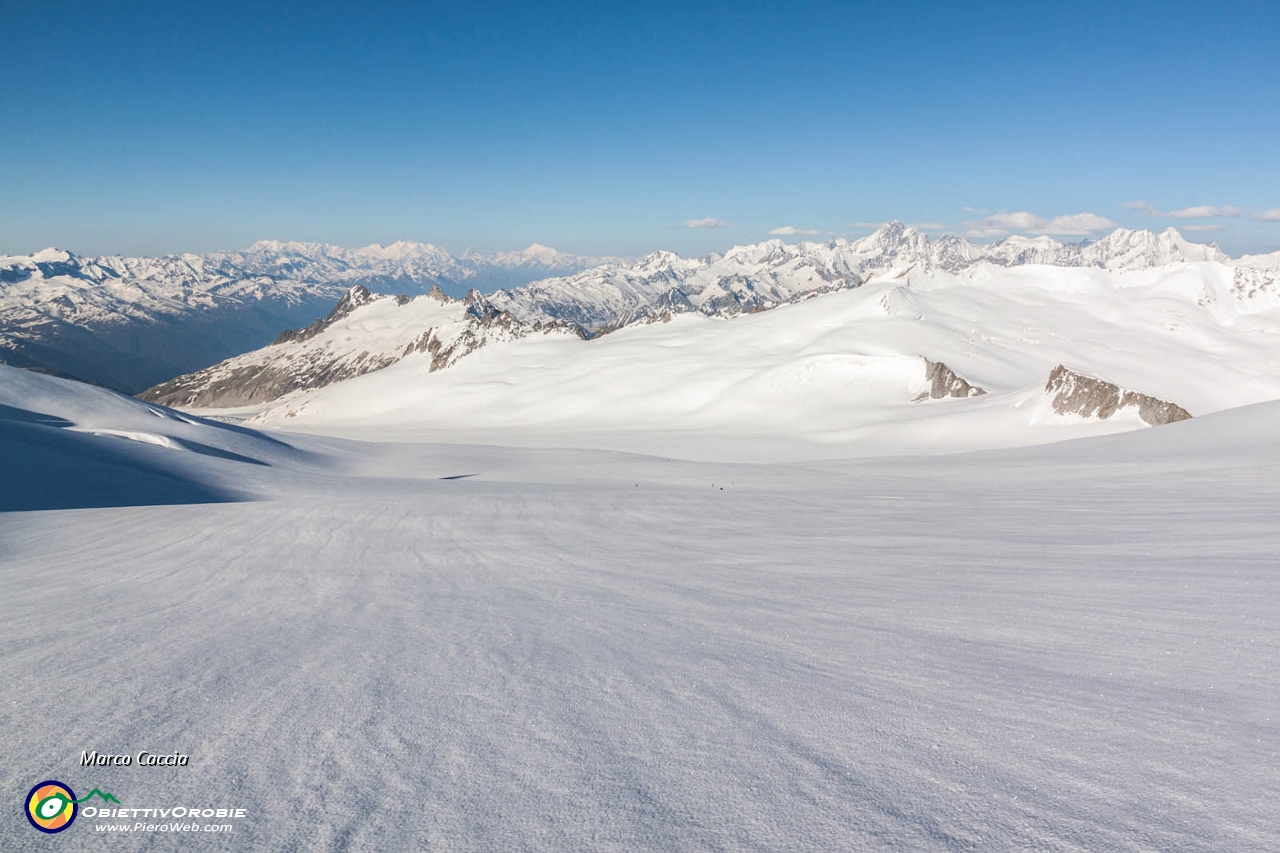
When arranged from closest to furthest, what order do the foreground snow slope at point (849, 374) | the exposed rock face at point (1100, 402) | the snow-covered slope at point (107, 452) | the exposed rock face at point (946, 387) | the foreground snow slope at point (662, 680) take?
the foreground snow slope at point (662, 680)
the snow-covered slope at point (107, 452)
the exposed rock face at point (1100, 402)
the foreground snow slope at point (849, 374)
the exposed rock face at point (946, 387)

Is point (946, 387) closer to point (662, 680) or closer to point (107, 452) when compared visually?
point (107, 452)

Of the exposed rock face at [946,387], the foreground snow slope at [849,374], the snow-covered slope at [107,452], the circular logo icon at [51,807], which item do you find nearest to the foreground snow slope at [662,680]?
the circular logo icon at [51,807]

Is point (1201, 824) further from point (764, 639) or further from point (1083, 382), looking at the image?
point (1083, 382)

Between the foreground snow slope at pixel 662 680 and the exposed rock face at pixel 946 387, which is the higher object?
the exposed rock face at pixel 946 387

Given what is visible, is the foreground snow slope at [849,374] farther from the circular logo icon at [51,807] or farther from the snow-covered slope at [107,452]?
the circular logo icon at [51,807]

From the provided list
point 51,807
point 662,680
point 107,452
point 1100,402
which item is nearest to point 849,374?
point 1100,402
